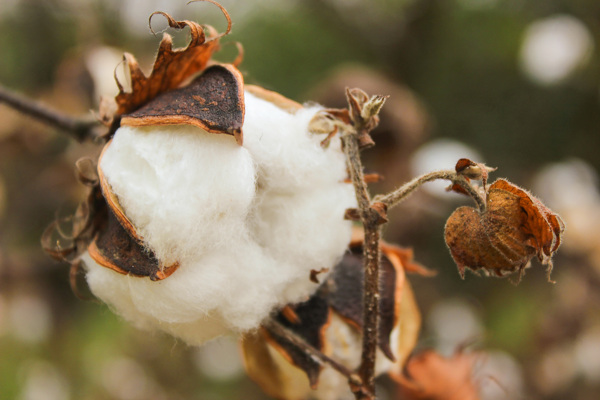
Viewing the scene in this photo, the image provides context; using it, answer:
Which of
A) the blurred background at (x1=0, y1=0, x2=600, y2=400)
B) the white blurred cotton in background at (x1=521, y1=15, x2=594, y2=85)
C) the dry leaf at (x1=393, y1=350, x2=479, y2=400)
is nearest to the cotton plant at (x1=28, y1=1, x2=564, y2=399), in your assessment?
the blurred background at (x1=0, y1=0, x2=600, y2=400)

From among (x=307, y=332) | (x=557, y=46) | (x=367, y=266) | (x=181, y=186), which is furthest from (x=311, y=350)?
(x=557, y=46)

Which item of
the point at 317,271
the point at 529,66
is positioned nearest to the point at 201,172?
the point at 317,271

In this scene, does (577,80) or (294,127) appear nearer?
(294,127)

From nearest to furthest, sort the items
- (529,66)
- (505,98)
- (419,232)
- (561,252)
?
1. (561,252)
2. (419,232)
3. (529,66)
4. (505,98)

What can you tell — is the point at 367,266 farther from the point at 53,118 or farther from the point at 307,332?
the point at 53,118

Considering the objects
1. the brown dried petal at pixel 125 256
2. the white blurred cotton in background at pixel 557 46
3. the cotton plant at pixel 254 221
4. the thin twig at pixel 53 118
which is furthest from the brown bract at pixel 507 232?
the white blurred cotton in background at pixel 557 46

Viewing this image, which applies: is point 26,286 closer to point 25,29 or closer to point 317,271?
point 317,271

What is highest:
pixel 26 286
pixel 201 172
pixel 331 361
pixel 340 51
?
pixel 201 172

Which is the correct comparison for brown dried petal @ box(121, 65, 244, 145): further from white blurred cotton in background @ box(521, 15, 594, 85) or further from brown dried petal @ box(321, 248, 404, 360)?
white blurred cotton in background @ box(521, 15, 594, 85)
